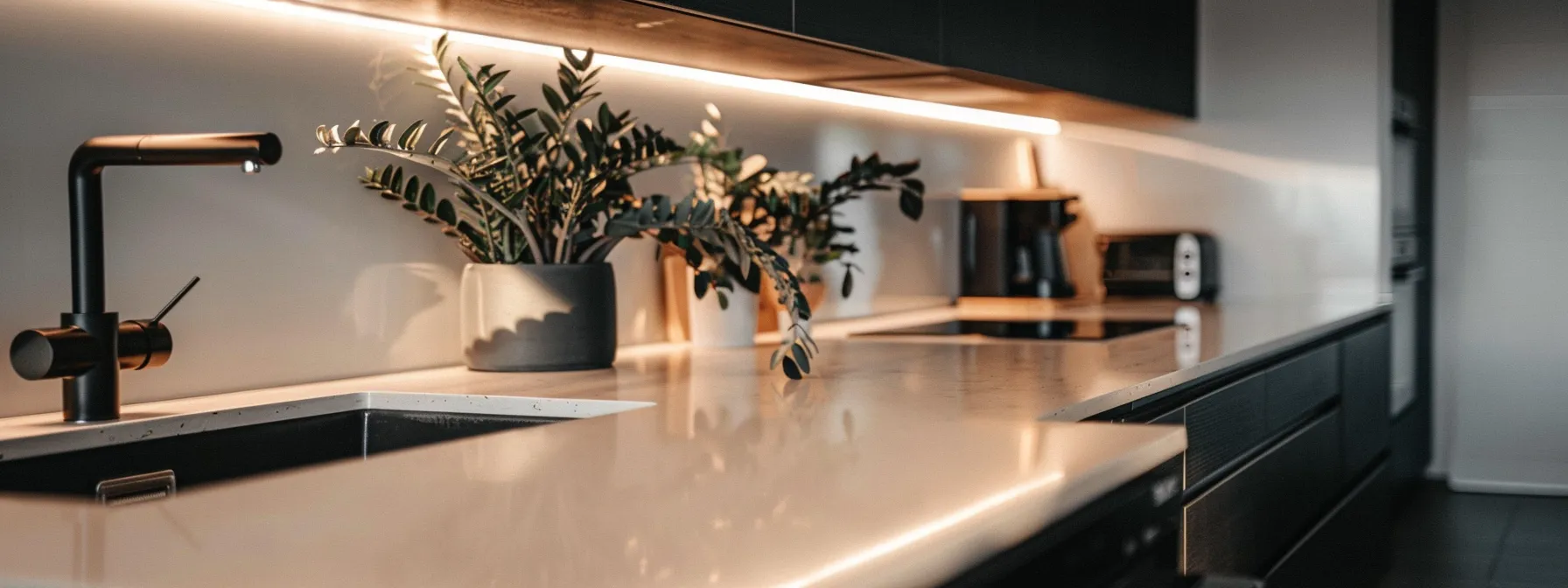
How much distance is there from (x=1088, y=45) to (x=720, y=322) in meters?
1.33

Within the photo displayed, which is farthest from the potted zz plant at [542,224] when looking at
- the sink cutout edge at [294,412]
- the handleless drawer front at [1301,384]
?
the handleless drawer front at [1301,384]

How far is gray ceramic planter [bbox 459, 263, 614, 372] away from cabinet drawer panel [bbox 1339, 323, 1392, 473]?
2.17 meters

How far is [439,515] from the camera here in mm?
911

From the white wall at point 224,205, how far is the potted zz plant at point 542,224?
0.07 metres

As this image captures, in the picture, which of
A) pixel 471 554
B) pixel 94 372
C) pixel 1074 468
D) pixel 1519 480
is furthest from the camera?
pixel 1519 480

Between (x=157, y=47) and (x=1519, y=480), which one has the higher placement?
(x=157, y=47)

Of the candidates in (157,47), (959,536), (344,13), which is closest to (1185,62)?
(344,13)

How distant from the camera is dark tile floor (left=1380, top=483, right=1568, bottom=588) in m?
4.00

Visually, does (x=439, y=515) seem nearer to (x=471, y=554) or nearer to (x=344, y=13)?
(x=471, y=554)

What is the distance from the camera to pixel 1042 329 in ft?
9.90

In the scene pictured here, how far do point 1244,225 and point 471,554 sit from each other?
3.99 m

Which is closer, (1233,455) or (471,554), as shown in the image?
(471,554)

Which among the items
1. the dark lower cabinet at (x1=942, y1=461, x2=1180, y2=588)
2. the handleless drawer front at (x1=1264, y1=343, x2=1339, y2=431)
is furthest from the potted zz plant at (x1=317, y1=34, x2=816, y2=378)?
the handleless drawer front at (x1=1264, y1=343, x2=1339, y2=431)

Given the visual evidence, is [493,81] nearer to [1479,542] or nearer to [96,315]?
[96,315]
